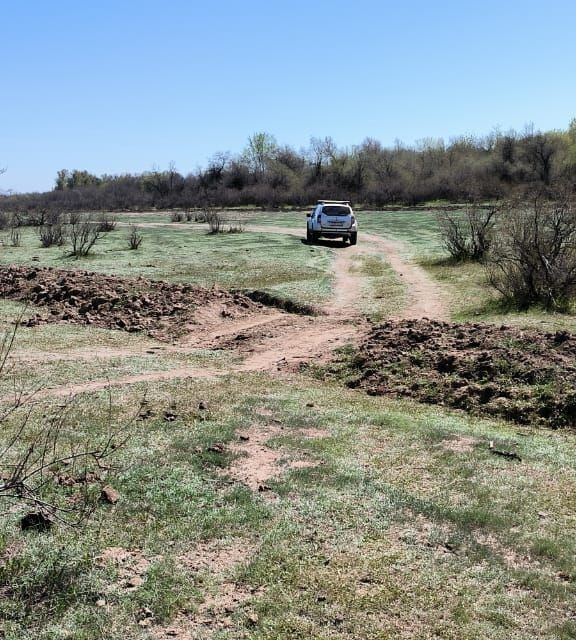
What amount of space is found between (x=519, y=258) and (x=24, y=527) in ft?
43.2

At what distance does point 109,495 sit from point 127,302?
10158 mm

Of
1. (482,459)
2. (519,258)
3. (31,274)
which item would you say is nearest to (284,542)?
(482,459)

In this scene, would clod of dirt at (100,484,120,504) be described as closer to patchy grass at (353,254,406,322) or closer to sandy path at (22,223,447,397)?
sandy path at (22,223,447,397)

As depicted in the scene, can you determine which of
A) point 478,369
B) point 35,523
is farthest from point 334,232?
point 35,523

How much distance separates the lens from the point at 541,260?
49.3 ft

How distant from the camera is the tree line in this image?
6781 centimetres

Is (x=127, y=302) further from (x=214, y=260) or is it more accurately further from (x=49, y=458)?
(x=214, y=260)

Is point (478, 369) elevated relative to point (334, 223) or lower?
lower

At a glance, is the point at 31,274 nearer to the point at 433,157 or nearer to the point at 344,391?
the point at 344,391

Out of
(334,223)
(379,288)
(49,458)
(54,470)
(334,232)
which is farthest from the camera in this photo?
(334,232)

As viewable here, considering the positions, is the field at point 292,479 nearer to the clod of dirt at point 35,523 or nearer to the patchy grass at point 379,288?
the clod of dirt at point 35,523

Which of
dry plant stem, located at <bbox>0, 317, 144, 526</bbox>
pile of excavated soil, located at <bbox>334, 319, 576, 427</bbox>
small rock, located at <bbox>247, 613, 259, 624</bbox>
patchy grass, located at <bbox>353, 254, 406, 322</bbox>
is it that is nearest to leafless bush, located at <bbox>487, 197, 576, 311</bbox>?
patchy grass, located at <bbox>353, 254, 406, 322</bbox>

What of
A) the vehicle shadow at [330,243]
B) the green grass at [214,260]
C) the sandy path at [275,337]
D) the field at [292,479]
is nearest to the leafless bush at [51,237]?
the green grass at [214,260]

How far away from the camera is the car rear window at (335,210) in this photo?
31.2 meters
